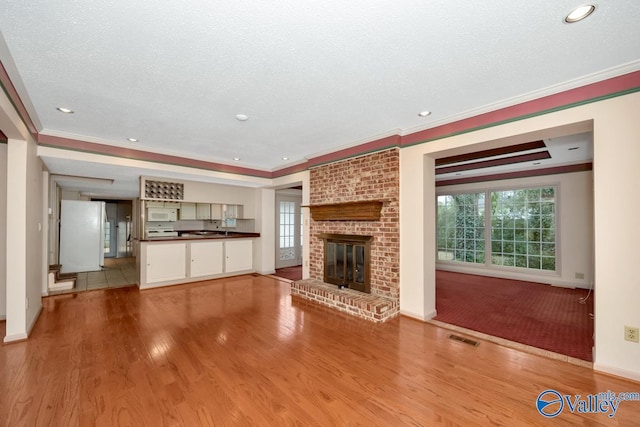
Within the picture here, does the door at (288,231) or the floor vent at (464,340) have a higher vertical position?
the door at (288,231)

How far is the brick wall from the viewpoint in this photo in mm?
3850

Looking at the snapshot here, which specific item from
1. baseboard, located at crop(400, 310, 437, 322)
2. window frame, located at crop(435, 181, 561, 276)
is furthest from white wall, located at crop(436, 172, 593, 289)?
baseboard, located at crop(400, 310, 437, 322)

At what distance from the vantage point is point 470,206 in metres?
6.96

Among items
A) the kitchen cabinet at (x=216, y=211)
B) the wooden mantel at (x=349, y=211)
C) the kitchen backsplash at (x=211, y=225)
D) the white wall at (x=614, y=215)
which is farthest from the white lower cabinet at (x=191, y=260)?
the white wall at (x=614, y=215)

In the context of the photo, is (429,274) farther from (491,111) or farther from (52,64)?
(52,64)

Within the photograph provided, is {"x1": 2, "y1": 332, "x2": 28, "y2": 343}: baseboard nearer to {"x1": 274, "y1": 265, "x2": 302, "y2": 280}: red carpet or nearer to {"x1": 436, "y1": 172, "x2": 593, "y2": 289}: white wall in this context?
{"x1": 274, "y1": 265, "x2": 302, "y2": 280}: red carpet

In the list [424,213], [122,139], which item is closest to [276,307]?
[424,213]

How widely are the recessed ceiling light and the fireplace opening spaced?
300cm

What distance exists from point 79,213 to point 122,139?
4432mm

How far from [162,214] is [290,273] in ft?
11.1

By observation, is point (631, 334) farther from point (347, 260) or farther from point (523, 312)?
point (347, 260)

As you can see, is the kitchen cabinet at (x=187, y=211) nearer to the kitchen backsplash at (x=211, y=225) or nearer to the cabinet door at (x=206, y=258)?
the kitchen backsplash at (x=211, y=225)

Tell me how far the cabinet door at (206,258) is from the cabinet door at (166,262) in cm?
19

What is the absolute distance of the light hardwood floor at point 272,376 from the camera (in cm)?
184
